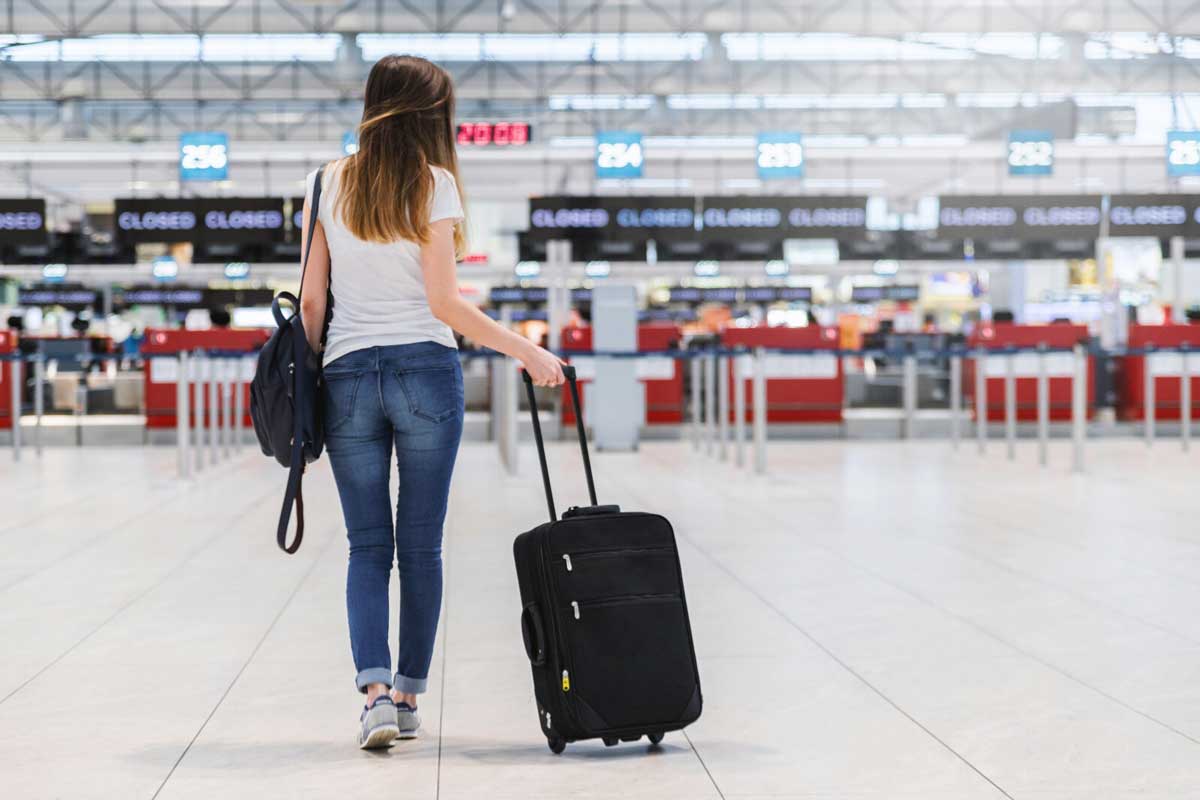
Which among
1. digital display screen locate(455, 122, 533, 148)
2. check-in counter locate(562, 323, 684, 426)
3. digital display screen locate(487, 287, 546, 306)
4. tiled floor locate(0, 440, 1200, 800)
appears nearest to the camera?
tiled floor locate(0, 440, 1200, 800)

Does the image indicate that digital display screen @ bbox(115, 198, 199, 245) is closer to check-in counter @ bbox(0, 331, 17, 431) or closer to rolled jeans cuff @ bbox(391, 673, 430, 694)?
check-in counter @ bbox(0, 331, 17, 431)

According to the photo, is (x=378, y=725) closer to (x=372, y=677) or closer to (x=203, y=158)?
(x=372, y=677)

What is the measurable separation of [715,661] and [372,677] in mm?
1216

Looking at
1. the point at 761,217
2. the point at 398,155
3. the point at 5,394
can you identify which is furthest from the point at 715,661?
the point at 761,217

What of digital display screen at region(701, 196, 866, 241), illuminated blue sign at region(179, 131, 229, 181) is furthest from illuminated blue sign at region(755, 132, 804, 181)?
illuminated blue sign at region(179, 131, 229, 181)

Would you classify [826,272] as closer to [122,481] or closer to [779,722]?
[122,481]

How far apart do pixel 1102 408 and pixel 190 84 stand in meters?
16.0

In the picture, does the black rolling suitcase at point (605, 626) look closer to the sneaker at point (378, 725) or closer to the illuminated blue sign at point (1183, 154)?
the sneaker at point (378, 725)

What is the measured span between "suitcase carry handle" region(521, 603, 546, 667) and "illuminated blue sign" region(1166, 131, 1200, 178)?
17.9m

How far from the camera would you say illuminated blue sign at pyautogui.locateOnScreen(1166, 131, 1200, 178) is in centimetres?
1895

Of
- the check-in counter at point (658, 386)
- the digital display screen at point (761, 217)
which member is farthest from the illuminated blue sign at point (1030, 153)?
the check-in counter at point (658, 386)

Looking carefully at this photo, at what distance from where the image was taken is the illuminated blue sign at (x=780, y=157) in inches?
747

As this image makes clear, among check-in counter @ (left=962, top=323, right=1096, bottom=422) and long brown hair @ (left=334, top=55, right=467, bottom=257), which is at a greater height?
long brown hair @ (left=334, top=55, right=467, bottom=257)

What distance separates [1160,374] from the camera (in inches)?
611
